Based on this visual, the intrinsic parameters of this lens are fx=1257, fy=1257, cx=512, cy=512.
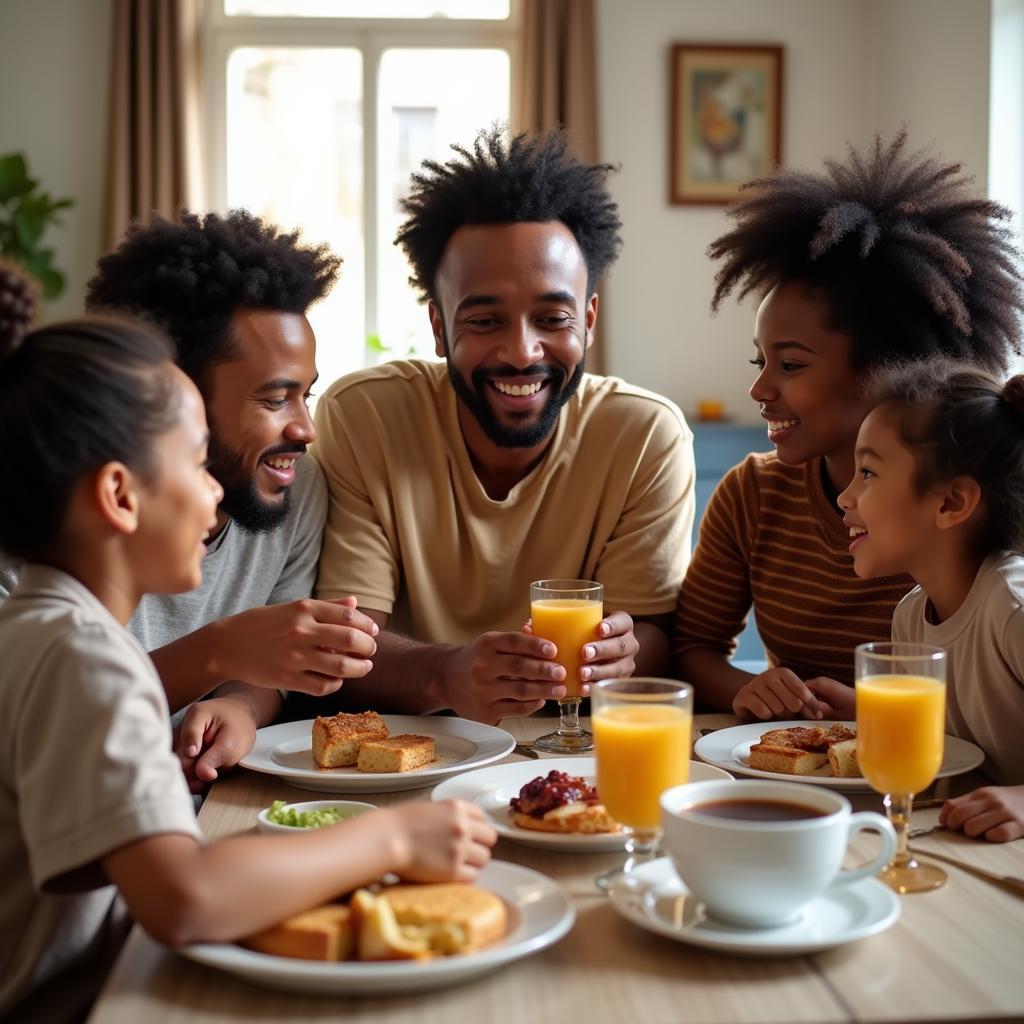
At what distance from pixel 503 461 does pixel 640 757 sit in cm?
135

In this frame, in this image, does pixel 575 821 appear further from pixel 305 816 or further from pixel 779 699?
pixel 779 699

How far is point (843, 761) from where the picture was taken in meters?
1.62

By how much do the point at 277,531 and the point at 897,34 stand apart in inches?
175

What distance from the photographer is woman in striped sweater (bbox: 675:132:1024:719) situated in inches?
88.4

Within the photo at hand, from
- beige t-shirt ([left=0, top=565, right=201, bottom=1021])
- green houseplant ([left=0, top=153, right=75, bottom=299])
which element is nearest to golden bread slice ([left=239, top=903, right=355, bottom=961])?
beige t-shirt ([left=0, top=565, right=201, bottom=1021])

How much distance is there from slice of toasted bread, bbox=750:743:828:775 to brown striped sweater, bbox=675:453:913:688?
61 cm

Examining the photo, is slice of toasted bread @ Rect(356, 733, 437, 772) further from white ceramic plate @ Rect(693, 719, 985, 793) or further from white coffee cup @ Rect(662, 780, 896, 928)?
white coffee cup @ Rect(662, 780, 896, 928)

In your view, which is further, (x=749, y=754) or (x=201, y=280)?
(x=201, y=280)

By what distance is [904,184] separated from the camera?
2.36 m

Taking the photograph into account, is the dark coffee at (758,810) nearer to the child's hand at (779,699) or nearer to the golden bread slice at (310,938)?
the golden bread slice at (310,938)

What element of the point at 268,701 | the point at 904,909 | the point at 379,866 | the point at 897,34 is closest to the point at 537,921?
the point at 379,866

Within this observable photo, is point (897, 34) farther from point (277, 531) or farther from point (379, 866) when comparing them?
point (379, 866)

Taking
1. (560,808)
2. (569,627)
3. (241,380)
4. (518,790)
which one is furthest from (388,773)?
(241,380)

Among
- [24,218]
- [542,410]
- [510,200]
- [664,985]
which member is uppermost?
[24,218]
